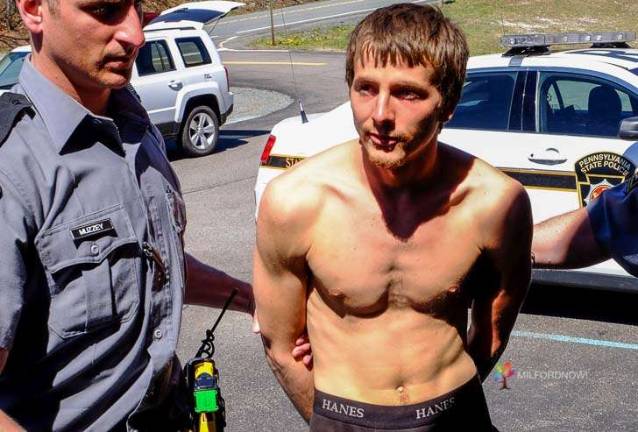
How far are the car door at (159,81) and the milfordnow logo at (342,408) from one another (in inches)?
453

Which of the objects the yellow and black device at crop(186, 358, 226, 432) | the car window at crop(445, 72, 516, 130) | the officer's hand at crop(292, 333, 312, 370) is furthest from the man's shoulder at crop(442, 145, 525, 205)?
the car window at crop(445, 72, 516, 130)

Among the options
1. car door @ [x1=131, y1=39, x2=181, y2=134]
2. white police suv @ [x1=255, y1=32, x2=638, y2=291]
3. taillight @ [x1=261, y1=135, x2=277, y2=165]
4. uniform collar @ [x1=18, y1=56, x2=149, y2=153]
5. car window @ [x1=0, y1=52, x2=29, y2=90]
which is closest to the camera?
uniform collar @ [x1=18, y1=56, x2=149, y2=153]

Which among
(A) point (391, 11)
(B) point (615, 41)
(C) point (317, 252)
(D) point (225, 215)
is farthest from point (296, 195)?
(D) point (225, 215)

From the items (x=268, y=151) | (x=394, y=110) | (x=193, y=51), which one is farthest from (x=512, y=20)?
(x=394, y=110)

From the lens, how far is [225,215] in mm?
10422

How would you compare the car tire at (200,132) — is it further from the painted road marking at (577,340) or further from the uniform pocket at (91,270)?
the uniform pocket at (91,270)

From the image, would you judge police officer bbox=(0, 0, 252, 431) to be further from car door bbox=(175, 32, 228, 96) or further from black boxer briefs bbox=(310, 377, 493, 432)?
car door bbox=(175, 32, 228, 96)

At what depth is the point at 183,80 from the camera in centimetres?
1442

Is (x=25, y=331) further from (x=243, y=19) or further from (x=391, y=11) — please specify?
(x=243, y=19)

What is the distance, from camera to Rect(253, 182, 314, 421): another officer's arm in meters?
2.65

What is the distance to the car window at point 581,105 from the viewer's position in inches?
277

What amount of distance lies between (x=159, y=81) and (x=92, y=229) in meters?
12.1

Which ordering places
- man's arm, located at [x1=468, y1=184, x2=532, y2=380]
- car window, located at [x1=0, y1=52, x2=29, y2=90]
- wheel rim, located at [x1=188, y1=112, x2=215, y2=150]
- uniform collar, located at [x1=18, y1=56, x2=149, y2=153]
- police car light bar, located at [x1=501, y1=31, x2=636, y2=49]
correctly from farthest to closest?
1. wheel rim, located at [x1=188, y1=112, x2=215, y2=150]
2. car window, located at [x1=0, y1=52, x2=29, y2=90]
3. police car light bar, located at [x1=501, y1=31, x2=636, y2=49]
4. man's arm, located at [x1=468, y1=184, x2=532, y2=380]
5. uniform collar, located at [x1=18, y1=56, x2=149, y2=153]

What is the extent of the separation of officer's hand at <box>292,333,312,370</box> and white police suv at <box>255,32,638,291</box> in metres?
4.22
